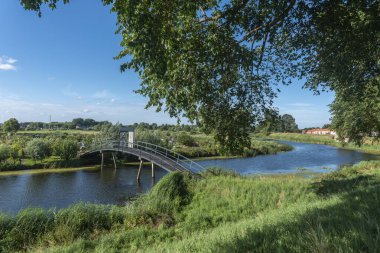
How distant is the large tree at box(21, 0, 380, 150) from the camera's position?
5.89 metres

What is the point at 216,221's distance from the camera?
10648 mm

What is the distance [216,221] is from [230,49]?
6.70 metres

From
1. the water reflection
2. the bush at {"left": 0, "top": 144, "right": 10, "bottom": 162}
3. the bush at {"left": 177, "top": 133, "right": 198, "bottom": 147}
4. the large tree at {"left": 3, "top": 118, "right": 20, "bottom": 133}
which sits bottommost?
the water reflection

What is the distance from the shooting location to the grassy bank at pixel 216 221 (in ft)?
11.3

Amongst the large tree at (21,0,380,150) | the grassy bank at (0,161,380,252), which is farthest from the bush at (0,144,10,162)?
the large tree at (21,0,380,150)

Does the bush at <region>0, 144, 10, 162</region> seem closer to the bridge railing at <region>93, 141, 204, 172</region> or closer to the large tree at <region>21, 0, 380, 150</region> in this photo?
the bridge railing at <region>93, 141, 204, 172</region>

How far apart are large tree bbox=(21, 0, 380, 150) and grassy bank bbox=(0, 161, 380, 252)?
9.35 ft

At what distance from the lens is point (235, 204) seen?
12445 mm

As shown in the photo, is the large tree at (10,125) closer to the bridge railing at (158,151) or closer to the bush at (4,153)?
the bush at (4,153)

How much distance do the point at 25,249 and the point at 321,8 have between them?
998cm

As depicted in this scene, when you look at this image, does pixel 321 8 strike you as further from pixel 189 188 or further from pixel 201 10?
pixel 189 188

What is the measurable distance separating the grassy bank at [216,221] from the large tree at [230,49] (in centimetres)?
285

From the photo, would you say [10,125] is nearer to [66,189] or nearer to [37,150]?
[37,150]

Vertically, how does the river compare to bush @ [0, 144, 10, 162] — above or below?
below
